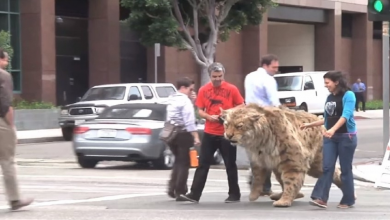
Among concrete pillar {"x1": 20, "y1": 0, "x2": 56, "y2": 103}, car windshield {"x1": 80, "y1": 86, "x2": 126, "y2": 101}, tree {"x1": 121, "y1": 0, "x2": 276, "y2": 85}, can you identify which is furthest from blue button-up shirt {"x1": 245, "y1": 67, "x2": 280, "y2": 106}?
concrete pillar {"x1": 20, "y1": 0, "x2": 56, "y2": 103}

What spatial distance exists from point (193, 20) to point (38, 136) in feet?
33.5

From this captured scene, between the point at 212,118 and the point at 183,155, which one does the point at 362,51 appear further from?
the point at 212,118

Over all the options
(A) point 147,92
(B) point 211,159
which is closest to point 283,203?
(B) point 211,159

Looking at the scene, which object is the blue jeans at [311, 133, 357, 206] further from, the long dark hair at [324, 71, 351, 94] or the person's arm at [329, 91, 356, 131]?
the long dark hair at [324, 71, 351, 94]

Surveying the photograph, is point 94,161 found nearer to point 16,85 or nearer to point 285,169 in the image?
point 285,169

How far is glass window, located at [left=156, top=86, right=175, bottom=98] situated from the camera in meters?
27.7

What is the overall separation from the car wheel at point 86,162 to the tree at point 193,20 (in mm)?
16397

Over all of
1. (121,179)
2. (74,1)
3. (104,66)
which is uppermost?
(74,1)

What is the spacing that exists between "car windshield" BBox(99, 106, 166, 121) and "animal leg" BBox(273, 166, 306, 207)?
6578 millimetres

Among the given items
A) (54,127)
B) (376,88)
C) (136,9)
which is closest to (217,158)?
(54,127)

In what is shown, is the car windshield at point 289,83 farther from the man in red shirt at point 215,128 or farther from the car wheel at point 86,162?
the man in red shirt at point 215,128

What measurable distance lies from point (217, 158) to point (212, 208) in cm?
713

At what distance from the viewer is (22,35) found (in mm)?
34500

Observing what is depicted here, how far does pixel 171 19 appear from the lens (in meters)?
33.6
